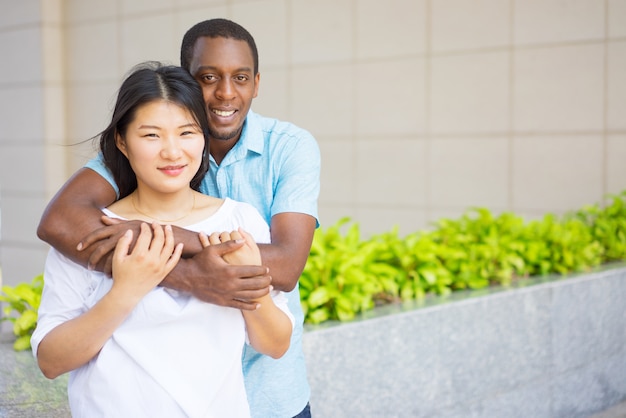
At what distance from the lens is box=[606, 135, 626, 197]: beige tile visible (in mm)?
5840

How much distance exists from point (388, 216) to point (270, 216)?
4.74m

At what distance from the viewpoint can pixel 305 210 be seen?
2076 mm

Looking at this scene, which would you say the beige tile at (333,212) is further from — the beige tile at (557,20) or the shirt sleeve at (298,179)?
the shirt sleeve at (298,179)

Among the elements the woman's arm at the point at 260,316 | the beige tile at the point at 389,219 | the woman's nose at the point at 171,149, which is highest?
the woman's nose at the point at 171,149

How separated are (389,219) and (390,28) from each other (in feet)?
5.21

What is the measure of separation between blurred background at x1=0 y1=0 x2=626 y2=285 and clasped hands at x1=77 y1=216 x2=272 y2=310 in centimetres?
401

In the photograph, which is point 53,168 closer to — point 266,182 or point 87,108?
point 87,108

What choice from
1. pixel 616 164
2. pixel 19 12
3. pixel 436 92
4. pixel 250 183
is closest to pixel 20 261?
pixel 19 12

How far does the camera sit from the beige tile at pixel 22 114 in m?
9.02

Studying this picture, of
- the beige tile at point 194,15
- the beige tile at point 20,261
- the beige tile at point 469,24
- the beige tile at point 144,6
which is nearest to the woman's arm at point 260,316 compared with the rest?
the beige tile at point 469,24

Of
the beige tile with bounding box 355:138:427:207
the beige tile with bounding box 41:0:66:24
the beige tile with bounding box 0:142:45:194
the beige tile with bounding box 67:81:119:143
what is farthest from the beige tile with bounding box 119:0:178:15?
the beige tile with bounding box 355:138:427:207

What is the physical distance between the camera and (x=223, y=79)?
82.3 inches

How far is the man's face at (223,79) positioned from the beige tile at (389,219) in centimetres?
454

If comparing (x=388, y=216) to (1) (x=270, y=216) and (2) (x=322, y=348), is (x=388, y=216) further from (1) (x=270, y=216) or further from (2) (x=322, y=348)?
(1) (x=270, y=216)
